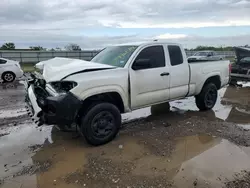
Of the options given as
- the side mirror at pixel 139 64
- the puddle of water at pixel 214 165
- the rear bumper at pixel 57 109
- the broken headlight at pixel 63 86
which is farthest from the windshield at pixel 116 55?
the puddle of water at pixel 214 165

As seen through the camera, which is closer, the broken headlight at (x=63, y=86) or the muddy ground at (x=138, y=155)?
the muddy ground at (x=138, y=155)

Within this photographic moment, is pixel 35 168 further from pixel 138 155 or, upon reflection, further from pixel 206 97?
pixel 206 97

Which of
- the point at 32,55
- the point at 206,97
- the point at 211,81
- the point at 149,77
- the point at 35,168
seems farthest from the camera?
the point at 32,55

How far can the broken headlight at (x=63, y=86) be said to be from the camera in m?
4.46

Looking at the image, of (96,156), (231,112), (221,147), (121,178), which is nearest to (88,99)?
(96,156)

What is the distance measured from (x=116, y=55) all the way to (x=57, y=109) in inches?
82.3

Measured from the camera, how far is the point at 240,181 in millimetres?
3617

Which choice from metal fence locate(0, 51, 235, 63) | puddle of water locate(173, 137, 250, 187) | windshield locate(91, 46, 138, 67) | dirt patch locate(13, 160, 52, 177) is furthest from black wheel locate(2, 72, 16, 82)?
puddle of water locate(173, 137, 250, 187)

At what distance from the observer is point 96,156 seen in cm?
441

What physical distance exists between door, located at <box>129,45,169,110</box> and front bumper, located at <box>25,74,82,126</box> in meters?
1.39

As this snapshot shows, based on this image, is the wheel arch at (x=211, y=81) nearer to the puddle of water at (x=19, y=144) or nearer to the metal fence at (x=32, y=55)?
the puddle of water at (x=19, y=144)

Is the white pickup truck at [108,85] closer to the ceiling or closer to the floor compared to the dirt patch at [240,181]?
closer to the ceiling

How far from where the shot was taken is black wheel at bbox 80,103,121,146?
15.1ft

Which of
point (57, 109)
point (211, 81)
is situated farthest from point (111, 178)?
point (211, 81)
